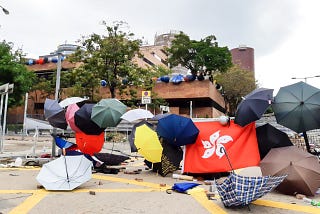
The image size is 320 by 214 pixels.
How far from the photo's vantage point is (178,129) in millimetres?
9852

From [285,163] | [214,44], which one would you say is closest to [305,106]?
[285,163]

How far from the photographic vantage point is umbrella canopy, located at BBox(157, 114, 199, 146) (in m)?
9.88

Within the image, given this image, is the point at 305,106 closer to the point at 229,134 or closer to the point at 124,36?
the point at 229,134

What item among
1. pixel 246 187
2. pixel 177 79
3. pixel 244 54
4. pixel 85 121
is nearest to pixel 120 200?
pixel 246 187

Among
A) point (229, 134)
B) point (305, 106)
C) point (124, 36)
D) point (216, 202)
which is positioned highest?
point (124, 36)

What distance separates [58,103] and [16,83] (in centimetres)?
2851

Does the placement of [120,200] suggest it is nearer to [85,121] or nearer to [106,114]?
[106,114]

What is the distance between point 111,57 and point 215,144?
2114 centimetres

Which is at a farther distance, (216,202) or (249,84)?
(249,84)

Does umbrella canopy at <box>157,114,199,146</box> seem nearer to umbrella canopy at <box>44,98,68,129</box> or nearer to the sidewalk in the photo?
the sidewalk

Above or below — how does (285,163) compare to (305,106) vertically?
below

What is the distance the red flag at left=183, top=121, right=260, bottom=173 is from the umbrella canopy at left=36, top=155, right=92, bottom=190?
3477 millimetres

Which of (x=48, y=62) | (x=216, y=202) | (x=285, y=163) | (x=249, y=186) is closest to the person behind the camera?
(x=249, y=186)

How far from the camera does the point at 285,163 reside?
8047 millimetres
